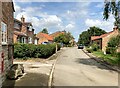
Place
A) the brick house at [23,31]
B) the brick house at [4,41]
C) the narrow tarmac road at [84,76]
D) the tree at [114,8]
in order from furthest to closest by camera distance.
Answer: the brick house at [23,31], the tree at [114,8], the narrow tarmac road at [84,76], the brick house at [4,41]

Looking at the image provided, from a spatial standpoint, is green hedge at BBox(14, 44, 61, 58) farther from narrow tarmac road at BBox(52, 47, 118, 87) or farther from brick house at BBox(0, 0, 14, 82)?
brick house at BBox(0, 0, 14, 82)

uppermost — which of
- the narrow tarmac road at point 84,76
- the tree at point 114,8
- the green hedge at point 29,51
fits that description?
the tree at point 114,8

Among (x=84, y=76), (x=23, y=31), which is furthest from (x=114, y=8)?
(x=23, y=31)

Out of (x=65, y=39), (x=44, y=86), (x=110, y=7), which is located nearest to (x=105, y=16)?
(x=110, y=7)

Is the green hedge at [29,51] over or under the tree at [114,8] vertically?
under

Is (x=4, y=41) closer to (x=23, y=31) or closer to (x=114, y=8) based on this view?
(x=114, y=8)

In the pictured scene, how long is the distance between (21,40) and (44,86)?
32.4 m

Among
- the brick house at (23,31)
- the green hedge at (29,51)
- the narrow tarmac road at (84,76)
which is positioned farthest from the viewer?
the brick house at (23,31)

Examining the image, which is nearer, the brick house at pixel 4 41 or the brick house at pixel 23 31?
the brick house at pixel 4 41

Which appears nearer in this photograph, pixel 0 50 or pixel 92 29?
pixel 0 50

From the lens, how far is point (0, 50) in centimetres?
1033

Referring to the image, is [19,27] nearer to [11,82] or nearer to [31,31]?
[31,31]

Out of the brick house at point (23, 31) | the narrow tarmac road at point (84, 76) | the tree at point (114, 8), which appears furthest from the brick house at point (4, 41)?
the brick house at point (23, 31)

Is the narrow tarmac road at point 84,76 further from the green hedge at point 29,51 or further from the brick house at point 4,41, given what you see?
the green hedge at point 29,51
